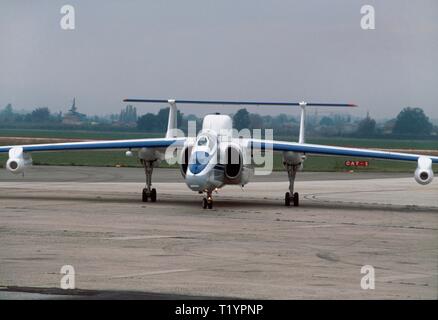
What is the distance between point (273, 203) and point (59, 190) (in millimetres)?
9782

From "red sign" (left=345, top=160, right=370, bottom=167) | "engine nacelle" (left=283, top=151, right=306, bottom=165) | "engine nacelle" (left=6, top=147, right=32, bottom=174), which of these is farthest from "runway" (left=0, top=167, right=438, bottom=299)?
"red sign" (left=345, top=160, right=370, bottom=167)

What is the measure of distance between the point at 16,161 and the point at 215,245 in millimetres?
15568

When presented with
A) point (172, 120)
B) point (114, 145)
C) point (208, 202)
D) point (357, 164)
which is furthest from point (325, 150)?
point (357, 164)

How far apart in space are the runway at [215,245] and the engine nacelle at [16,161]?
106 centimetres

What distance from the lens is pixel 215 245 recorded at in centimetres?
2147

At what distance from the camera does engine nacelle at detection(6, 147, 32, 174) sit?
116 ft

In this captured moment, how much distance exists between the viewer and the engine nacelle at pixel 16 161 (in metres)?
35.3

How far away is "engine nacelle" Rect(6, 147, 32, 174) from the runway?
1.06 meters

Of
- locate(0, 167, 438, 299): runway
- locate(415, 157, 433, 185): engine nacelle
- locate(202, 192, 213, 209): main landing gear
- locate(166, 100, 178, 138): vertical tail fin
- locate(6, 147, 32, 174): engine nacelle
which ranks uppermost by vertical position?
locate(166, 100, 178, 138): vertical tail fin

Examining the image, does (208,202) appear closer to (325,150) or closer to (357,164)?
(325,150)

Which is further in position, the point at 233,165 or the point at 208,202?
the point at 233,165

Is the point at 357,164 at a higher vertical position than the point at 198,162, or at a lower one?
lower

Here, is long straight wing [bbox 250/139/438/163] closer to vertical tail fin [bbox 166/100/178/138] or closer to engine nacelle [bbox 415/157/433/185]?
engine nacelle [bbox 415/157/433/185]
